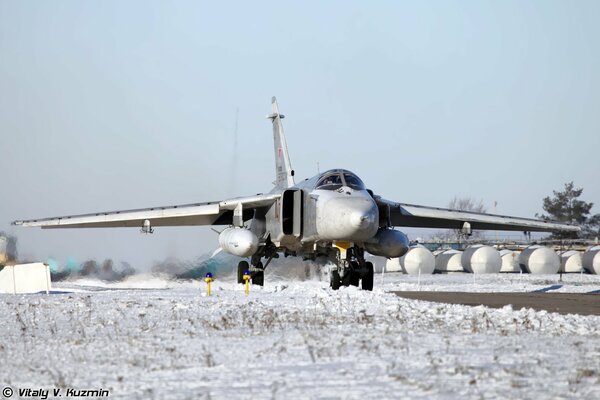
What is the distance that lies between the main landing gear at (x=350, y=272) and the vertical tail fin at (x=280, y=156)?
19.8 feet

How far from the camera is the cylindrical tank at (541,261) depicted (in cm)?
4597

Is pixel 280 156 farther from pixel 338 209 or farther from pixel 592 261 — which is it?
pixel 592 261

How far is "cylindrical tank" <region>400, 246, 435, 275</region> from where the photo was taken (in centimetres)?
4521

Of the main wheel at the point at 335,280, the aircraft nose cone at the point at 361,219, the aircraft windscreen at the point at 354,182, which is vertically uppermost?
the aircraft windscreen at the point at 354,182

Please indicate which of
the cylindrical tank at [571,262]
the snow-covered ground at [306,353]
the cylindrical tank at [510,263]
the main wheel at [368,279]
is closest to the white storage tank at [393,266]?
the cylindrical tank at [510,263]

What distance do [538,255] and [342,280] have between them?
28.7 metres

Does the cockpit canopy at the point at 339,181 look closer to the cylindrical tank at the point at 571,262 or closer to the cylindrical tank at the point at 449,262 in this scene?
the cylindrical tank at the point at 449,262

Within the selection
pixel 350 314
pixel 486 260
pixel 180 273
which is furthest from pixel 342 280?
pixel 486 260

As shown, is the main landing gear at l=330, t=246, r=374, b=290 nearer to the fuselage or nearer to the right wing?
the fuselage

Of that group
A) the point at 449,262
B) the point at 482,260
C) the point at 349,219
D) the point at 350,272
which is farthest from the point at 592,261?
the point at 349,219

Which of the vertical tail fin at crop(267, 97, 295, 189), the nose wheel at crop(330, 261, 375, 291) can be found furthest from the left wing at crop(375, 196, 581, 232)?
the nose wheel at crop(330, 261, 375, 291)

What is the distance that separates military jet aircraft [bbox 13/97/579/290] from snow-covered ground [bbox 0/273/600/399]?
695 centimetres

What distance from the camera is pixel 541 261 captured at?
151 feet

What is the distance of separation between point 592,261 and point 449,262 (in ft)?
26.2
